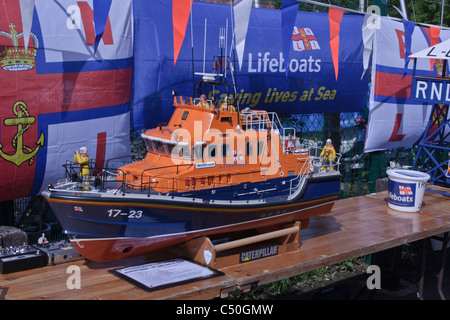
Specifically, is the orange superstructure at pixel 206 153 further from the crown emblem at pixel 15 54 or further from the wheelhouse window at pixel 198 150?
the crown emblem at pixel 15 54

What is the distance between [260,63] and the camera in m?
13.0

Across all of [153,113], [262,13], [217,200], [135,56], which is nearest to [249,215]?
[217,200]

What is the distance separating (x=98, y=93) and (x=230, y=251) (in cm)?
398

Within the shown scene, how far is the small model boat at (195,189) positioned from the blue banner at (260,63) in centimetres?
149

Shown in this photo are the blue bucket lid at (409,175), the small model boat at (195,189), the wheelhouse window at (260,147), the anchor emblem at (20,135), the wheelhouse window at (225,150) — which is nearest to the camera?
→ the small model boat at (195,189)

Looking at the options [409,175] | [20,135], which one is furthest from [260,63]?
[20,135]

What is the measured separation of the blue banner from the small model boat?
1.49 m

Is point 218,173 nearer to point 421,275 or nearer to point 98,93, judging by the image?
point 98,93

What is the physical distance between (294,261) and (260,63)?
18.0 ft

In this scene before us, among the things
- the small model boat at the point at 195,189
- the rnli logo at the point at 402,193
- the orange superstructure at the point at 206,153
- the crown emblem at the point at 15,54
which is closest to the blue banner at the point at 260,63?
the orange superstructure at the point at 206,153

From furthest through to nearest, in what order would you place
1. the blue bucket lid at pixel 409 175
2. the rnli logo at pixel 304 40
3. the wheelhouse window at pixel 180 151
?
the rnli logo at pixel 304 40
the blue bucket lid at pixel 409 175
the wheelhouse window at pixel 180 151

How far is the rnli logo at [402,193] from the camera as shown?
12.2 m
